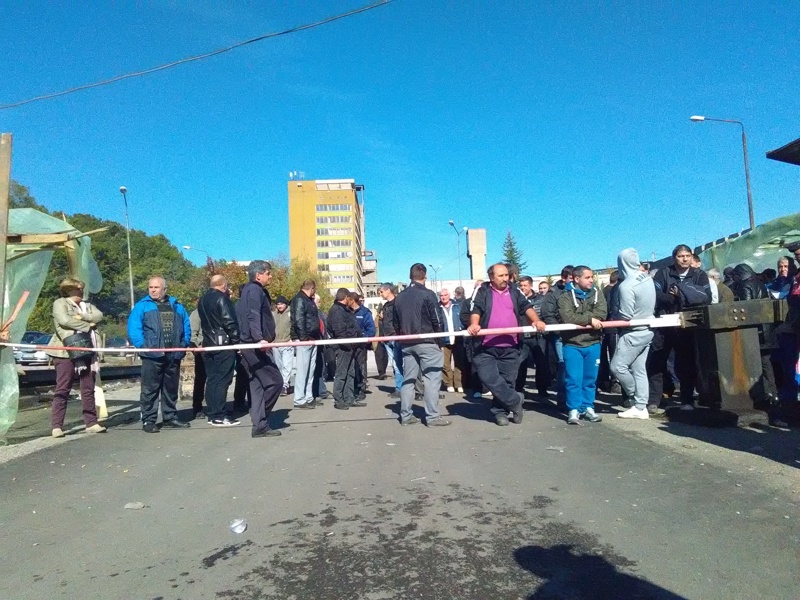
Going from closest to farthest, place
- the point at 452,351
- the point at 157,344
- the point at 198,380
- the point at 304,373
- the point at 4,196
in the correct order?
the point at 4,196
the point at 157,344
the point at 198,380
the point at 304,373
the point at 452,351

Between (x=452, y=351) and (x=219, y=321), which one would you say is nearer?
(x=219, y=321)

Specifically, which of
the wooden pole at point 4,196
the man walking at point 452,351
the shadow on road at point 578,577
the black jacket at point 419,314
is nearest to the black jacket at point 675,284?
the black jacket at point 419,314

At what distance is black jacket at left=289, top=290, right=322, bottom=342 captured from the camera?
391 inches

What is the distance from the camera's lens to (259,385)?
712 cm

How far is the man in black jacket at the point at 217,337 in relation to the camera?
7.77m

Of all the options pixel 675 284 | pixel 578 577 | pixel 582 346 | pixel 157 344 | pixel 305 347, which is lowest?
pixel 578 577

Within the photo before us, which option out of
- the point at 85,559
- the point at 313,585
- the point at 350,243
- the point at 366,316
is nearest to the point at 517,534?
the point at 313,585

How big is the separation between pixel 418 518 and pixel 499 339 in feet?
12.7

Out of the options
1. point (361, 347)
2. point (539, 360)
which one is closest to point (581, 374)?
point (539, 360)

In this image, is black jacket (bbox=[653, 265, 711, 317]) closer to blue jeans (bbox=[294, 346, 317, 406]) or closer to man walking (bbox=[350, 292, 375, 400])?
man walking (bbox=[350, 292, 375, 400])

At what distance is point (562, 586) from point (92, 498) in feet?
12.7

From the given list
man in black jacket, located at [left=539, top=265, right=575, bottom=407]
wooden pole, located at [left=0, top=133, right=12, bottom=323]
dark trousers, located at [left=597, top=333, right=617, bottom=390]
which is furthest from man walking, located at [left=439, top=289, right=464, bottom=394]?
wooden pole, located at [left=0, top=133, right=12, bottom=323]

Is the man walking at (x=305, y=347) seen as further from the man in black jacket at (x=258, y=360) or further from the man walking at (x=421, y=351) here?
the man walking at (x=421, y=351)

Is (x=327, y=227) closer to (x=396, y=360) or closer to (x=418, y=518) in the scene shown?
(x=396, y=360)
